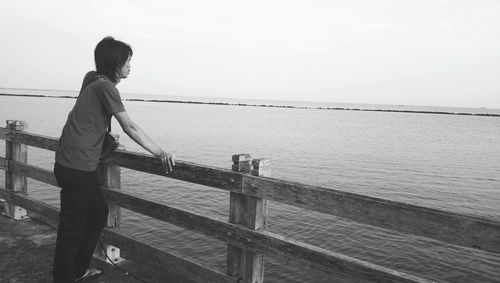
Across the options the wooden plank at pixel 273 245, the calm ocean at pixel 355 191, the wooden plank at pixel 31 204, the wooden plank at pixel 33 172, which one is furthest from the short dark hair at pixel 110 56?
the calm ocean at pixel 355 191

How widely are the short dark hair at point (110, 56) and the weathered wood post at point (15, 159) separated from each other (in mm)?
3017

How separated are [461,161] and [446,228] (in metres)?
31.0

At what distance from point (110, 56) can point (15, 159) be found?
3448 mm

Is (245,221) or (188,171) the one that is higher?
(188,171)

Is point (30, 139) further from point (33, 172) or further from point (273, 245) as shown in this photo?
point (273, 245)

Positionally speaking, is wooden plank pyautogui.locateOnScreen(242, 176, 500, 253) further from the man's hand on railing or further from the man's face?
the man's face

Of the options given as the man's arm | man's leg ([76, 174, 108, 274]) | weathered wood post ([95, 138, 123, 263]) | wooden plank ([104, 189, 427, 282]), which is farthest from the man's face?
wooden plank ([104, 189, 427, 282])

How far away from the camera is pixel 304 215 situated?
1271 cm

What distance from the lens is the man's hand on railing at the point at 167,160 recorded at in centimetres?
330

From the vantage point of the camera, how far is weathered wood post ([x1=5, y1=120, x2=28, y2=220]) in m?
5.57

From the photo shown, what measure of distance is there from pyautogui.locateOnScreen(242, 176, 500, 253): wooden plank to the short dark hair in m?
1.57

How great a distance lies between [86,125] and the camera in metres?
3.31

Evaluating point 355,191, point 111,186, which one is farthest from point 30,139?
point 355,191

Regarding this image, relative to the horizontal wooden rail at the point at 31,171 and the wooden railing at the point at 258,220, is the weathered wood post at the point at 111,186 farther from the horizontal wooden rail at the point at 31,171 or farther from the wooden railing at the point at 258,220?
the horizontal wooden rail at the point at 31,171
